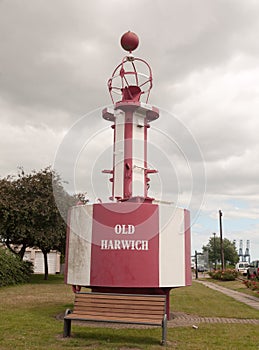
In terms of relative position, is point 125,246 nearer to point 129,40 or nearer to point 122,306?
point 122,306

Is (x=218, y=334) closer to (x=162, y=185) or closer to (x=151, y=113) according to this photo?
(x=162, y=185)

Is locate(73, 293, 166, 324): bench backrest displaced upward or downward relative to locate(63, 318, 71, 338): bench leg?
upward

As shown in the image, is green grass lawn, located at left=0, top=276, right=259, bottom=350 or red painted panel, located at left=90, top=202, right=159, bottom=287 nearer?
green grass lawn, located at left=0, top=276, right=259, bottom=350

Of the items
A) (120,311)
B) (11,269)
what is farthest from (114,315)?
(11,269)

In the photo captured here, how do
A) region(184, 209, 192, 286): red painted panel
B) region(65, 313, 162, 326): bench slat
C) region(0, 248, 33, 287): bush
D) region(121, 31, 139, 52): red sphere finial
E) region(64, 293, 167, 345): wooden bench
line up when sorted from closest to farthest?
region(65, 313, 162, 326): bench slat, region(64, 293, 167, 345): wooden bench, region(184, 209, 192, 286): red painted panel, region(121, 31, 139, 52): red sphere finial, region(0, 248, 33, 287): bush

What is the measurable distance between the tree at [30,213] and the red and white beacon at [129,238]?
16219 millimetres

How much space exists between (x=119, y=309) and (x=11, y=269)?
61.8 feet

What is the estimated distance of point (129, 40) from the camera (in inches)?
506

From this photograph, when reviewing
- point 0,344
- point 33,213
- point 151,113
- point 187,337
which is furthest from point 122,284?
point 33,213

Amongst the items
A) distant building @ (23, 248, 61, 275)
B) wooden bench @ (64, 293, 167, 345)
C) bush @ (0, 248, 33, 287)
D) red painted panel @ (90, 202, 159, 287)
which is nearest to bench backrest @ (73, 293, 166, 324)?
wooden bench @ (64, 293, 167, 345)

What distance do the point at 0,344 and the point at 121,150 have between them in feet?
20.5

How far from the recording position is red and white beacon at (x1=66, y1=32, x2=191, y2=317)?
1034 centimetres

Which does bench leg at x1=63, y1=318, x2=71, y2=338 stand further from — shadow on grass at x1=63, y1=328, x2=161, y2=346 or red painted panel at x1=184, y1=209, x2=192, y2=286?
red painted panel at x1=184, y1=209, x2=192, y2=286

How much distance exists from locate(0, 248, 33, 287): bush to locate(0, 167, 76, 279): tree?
1.56 meters
